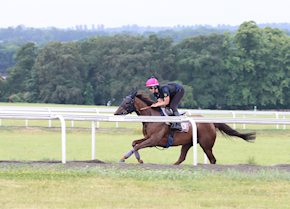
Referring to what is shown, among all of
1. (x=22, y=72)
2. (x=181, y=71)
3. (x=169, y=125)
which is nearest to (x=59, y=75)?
(x=22, y=72)

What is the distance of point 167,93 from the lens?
14.9 metres

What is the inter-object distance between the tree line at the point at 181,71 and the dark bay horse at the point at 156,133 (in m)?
51.0

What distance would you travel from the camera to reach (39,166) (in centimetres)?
1302

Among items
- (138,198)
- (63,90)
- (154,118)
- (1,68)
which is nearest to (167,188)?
(138,198)

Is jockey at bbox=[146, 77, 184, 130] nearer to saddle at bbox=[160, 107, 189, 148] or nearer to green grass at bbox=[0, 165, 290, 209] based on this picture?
Result: saddle at bbox=[160, 107, 189, 148]

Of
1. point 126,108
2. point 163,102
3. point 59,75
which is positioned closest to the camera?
point 163,102

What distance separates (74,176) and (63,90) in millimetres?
58211

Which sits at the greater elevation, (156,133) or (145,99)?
(145,99)

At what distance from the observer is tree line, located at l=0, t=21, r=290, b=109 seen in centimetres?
6906

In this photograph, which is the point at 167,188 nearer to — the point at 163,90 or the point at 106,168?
the point at 106,168

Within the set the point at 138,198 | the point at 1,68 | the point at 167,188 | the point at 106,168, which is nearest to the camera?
the point at 138,198

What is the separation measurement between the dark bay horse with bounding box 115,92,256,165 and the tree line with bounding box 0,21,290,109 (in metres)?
51.0

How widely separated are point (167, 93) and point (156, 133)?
676 millimetres

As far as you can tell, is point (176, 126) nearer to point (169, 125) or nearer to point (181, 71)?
point (169, 125)
